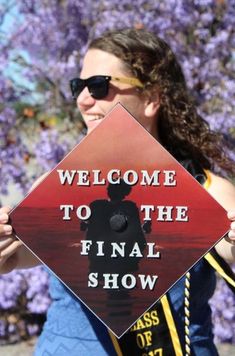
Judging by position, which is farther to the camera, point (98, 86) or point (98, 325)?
point (98, 86)

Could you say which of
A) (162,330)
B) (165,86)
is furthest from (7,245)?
(165,86)

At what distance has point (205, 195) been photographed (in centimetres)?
156

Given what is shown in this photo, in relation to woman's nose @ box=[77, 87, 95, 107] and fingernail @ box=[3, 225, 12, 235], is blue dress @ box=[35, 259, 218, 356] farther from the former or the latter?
woman's nose @ box=[77, 87, 95, 107]

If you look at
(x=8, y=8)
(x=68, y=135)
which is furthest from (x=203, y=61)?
(x=8, y=8)

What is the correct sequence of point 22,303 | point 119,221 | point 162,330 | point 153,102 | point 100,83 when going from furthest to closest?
point 22,303 → point 153,102 → point 100,83 → point 162,330 → point 119,221

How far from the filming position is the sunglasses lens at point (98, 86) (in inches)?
76.6

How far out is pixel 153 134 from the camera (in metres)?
2.06

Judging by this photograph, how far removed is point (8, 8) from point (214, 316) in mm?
2217

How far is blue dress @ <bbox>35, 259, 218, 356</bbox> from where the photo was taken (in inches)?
70.5

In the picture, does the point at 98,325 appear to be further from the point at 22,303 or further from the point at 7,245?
the point at 22,303

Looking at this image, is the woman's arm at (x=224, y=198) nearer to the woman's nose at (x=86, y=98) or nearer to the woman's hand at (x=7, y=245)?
the woman's nose at (x=86, y=98)

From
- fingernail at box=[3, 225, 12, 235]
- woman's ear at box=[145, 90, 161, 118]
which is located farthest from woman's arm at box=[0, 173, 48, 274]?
woman's ear at box=[145, 90, 161, 118]

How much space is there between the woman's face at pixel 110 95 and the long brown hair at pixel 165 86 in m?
0.02

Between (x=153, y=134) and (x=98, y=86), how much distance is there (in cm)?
22
